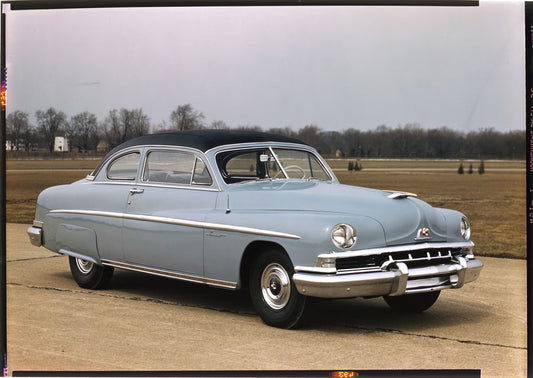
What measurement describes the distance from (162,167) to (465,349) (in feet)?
10.8

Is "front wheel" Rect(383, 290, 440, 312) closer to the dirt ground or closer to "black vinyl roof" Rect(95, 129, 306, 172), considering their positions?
the dirt ground

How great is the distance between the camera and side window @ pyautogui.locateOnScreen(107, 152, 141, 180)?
25.6ft

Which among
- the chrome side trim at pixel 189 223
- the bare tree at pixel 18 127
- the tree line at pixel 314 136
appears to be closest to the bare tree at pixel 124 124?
the tree line at pixel 314 136

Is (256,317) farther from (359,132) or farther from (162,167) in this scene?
(359,132)

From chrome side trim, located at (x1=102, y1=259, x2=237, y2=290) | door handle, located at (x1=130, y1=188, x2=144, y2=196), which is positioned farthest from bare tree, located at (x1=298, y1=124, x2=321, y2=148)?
chrome side trim, located at (x1=102, y1=259, x2=237, y2=290)

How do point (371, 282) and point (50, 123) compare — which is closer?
point (371, 282)

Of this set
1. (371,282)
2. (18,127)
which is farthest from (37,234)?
(371,282)

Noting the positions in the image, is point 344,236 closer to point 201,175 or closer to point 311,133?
point 201,175

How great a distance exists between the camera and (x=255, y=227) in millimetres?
6293

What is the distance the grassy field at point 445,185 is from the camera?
11.9m

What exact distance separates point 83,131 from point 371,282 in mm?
6925

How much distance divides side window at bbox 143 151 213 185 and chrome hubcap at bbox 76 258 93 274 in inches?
48.6

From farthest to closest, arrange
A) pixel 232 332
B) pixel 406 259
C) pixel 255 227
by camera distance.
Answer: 1. pixel 255 227
2. pixel 232 332
3. pixel 406 259

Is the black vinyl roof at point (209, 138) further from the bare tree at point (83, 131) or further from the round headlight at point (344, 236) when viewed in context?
the bare tree at point (83, 131)
